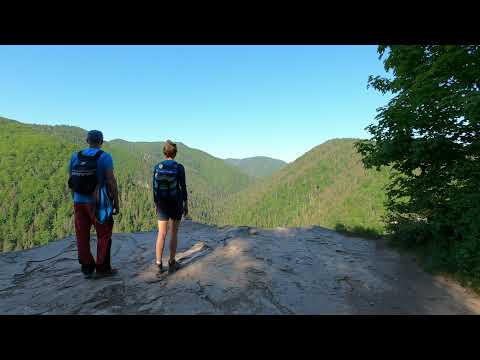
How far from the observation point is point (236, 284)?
394cm

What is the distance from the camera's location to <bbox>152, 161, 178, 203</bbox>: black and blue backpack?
4438 mm

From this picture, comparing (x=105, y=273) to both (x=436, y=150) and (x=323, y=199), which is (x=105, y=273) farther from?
(x=323, y=199)

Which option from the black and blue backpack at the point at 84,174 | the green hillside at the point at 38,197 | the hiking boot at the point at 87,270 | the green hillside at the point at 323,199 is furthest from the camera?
the green hillside at the point at 323,199

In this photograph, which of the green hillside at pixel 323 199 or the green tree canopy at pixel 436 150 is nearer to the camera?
the green tree canopy at pixel 436 150

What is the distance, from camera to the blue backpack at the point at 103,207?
14.2 ft

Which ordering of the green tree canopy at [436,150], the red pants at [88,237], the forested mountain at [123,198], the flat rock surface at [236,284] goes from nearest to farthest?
the flat rock surface at [236,284] < the red pants at [88,237] < the green tree canopy at [436,150] < the forested mountain at [123,198]

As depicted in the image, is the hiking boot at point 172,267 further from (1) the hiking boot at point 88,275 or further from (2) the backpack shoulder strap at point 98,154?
(2) the backpack shoulder strap at point 98,154

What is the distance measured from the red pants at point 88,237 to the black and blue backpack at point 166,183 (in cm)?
100

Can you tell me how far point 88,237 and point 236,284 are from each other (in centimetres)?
261

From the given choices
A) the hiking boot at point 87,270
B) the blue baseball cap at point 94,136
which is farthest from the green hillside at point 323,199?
the blue baseball cap at point 94,136

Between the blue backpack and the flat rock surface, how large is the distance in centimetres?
102

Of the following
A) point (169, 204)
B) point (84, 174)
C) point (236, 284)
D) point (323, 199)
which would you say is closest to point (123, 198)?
point (323, 199)
